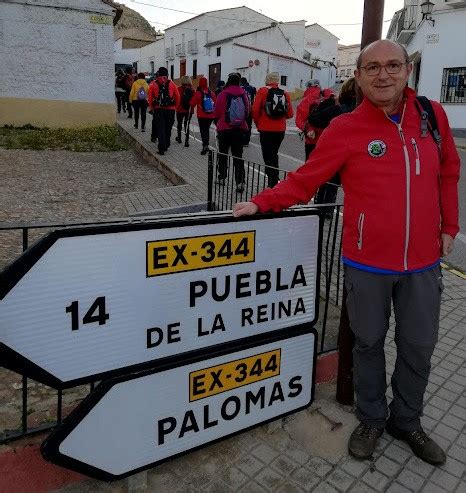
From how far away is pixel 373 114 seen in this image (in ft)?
7.50

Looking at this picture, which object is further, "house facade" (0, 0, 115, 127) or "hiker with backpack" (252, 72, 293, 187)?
"house facade" (0, 0, 115, 127)

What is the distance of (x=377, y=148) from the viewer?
2244mm

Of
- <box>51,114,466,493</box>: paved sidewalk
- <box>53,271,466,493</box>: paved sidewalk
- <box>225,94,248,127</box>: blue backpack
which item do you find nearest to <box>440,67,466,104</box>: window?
<box>225,94,248,127</box>: blue backpack

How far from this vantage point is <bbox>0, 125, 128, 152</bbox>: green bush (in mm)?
13758

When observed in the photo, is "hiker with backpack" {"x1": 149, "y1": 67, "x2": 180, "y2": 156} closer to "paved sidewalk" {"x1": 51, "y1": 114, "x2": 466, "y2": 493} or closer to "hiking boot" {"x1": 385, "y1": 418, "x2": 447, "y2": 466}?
"paved sidewalk" {"x1": 51, "y1": 114, "x2": 466, "y2": 493}

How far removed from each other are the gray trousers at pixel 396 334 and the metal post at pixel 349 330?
205mm

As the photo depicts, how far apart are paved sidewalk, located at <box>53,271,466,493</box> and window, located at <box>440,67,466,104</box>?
856 inches

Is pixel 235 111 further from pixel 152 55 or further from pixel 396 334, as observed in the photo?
pixel 152 55

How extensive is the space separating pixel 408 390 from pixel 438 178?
1083mm

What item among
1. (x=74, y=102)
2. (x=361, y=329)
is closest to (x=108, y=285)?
(x=361, y=329)

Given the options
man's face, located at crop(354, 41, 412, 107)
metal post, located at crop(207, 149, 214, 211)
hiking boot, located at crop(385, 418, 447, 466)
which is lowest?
hiking boot, located at crop(385, 418, 447, 466)

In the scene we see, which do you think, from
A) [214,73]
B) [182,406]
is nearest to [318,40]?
[214,73]

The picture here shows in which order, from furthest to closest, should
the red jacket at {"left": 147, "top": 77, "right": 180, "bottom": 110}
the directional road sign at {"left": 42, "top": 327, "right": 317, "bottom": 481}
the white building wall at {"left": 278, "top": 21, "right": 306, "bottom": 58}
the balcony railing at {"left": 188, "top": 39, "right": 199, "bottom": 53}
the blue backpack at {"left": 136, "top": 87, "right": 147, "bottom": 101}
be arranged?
the white building wall at {"left": 278, "top": 21, "right": 306, "bottom": 58} < the balcony railing at {"left": 188, "top": 39, "right": 199, "bottom": 53} < the blue backpack at {"left": 136, "top": 87, "right": 147, "bottom": 101} < the red jacket at {"left": 147, "top": 77, "right": 180, "bottom": 110} < the directional road sign at {"left": 42, "top": 327, "right": 317, "bottom": 481}

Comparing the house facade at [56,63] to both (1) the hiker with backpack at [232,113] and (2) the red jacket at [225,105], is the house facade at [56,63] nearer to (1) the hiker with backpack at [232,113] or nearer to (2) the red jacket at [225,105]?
(1) the hiker with backpack at [232,113]
